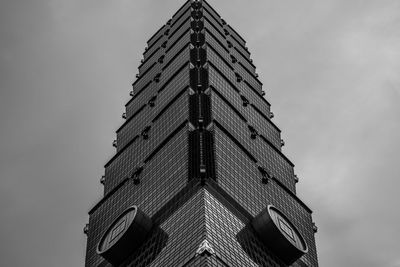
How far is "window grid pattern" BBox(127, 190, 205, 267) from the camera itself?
3536 inches

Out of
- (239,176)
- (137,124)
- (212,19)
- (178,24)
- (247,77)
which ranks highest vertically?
(212,19)

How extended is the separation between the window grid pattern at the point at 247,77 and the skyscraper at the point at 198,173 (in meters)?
0.35

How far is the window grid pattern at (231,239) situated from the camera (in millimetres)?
90875

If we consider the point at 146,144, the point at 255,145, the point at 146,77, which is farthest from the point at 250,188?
the point at 146,77

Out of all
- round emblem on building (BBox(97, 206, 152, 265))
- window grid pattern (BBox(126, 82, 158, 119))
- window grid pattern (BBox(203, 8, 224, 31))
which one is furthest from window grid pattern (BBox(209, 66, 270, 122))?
round emblem on building (BBox(97, 206, 152, 265))

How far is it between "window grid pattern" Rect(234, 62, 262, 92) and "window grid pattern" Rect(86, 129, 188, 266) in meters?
48.7

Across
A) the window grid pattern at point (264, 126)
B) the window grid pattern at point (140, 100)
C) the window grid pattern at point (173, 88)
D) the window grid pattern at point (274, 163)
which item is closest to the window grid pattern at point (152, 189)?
the window grid pattern at point (173, 88)

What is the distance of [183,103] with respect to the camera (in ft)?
441

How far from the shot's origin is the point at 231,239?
3797 inches

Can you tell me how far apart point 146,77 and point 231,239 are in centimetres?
8245

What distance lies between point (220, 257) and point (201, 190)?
1799 cm

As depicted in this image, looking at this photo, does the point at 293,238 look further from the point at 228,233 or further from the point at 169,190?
the point at 169,190

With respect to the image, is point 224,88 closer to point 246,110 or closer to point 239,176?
point 246,110

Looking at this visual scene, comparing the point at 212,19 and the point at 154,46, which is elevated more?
the point at 212,19
